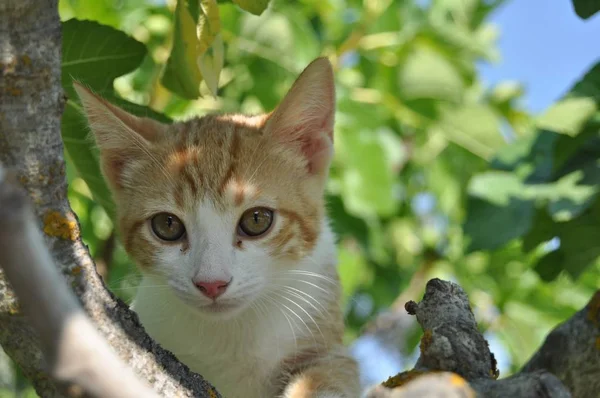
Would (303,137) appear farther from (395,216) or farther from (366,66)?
(395,216)

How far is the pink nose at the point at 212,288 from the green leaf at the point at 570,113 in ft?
4.26

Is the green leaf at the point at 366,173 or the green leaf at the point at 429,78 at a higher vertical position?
the green leaf at the point at 429,78

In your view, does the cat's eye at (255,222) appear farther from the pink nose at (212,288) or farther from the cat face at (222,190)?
the pink nose at (212,288)

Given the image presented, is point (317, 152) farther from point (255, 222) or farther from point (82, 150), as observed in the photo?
point (82, 150)

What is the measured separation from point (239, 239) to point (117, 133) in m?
0.58

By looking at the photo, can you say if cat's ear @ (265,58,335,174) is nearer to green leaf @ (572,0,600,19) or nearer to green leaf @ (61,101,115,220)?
green leaf @ (61,101,115,220)

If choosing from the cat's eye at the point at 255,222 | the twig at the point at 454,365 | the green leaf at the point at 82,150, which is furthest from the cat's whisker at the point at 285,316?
the twig at the point at 454,365

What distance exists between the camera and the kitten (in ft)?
7.83

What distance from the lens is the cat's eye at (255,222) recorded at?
2504mm

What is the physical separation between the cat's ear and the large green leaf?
430 millimetres

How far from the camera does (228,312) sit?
2.40 metres

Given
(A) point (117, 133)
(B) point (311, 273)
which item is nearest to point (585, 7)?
(B) point (311, 273)

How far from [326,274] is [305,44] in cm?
141

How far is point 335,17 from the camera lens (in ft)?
14.2
